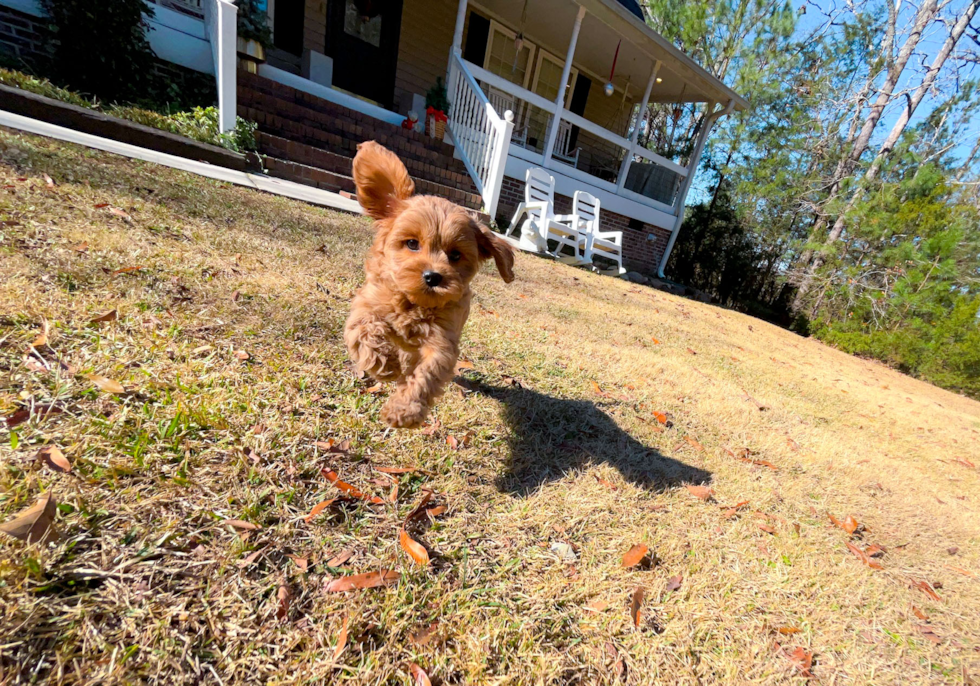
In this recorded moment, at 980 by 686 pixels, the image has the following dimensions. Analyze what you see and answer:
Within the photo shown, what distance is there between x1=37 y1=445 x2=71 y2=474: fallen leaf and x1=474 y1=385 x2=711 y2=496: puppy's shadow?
5.24 feet

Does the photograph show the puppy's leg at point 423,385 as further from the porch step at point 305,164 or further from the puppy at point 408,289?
the porch step at point 305,164

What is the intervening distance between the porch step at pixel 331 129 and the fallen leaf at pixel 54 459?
24.7ft

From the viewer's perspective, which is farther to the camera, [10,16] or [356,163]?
[10,16]

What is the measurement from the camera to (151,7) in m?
7.61

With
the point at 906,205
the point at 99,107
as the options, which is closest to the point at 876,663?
the point at 99,107

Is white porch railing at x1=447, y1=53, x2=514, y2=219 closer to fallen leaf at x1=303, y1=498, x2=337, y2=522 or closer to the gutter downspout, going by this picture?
the gutter downspout

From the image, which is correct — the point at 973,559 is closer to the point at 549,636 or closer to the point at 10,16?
the point at 549,636

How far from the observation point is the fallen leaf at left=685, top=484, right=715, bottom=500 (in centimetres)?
246

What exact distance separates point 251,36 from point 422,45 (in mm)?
5205

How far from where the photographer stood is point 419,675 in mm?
1186

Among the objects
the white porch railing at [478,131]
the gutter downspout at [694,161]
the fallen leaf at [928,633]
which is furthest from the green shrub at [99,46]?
the gutter downspout at [694,161]

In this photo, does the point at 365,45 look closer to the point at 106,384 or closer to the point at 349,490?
the point at 106,384

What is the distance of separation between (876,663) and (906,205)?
14672 mm

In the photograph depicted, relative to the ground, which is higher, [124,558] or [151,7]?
[151,7]
